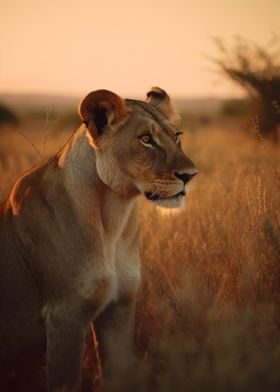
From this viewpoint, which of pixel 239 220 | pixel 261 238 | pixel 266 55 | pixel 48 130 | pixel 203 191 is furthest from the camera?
pixel 266 55

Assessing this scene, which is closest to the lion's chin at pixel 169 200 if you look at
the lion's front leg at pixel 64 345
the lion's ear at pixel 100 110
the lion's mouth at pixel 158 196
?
the lion's mouth at pixel 158 196

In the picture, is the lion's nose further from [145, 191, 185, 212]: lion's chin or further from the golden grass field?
the golden grass field

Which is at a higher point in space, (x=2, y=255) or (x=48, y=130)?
(x=48, y=130)

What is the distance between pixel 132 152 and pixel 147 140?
98 millimetres

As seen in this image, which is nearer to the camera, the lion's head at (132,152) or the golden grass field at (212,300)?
the golden grass field at (212,300)

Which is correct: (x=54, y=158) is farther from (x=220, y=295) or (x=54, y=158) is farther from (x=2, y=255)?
(x=220, y=295)

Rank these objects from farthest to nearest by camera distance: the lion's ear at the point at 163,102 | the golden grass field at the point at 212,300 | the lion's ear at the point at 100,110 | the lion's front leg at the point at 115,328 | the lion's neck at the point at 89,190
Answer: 1. the lion's ear at the point at 163,102
2. the lion's front leg at the point at 115,328
3. the lion's neck at the point at 89,190
4. the lion's ear at the point at 100,110
5. the golden grass field at the point at 212,300

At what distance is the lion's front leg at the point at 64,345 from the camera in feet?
9.09

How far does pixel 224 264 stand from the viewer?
12.6 ft

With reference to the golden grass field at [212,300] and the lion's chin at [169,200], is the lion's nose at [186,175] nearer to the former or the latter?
the lion's chin at [169,200]

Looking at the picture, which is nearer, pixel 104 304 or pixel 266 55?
pixel 104 304

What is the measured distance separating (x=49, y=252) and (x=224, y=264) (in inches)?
56.1

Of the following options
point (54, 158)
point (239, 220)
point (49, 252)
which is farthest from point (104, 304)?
point (239, 220)

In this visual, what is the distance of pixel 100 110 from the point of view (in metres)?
2.80
